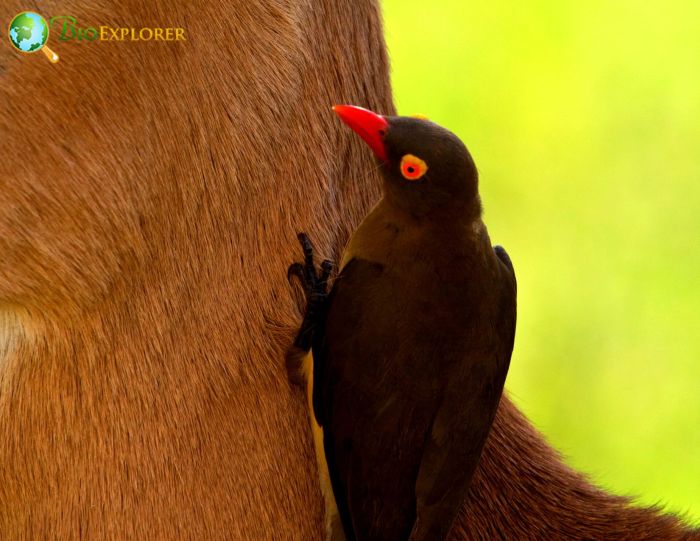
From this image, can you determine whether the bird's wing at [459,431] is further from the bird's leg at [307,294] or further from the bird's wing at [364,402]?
the bird's leg at [307,294]

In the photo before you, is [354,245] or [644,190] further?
[644,190]

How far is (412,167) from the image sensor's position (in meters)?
1.07

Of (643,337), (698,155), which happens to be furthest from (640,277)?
(698,155)

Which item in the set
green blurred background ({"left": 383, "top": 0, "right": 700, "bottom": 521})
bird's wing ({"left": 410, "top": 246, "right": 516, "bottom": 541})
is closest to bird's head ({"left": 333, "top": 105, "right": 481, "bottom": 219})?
bird's wing ({"left": 410, "top": 246, "right": 516, "bottom": 541})

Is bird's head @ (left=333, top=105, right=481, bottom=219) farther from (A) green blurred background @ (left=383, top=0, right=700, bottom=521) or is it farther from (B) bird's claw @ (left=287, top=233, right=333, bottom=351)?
(A) green blurred background @ (left=383, top=0, right=700, bottom=521)

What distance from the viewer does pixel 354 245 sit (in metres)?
1.16

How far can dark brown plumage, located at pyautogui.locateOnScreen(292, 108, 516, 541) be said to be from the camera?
3.62ft

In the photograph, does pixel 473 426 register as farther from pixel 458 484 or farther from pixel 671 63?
pixel 671 63

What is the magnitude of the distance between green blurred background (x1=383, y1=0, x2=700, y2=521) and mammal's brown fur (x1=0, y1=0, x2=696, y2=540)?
1919 mm

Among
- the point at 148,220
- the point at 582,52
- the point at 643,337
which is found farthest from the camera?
the point at 582,52

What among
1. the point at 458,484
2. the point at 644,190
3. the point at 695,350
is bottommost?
the point at 695,350

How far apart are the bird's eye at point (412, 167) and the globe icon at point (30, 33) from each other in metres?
0.42

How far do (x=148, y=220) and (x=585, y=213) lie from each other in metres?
2.20

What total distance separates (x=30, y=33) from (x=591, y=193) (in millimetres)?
2296
